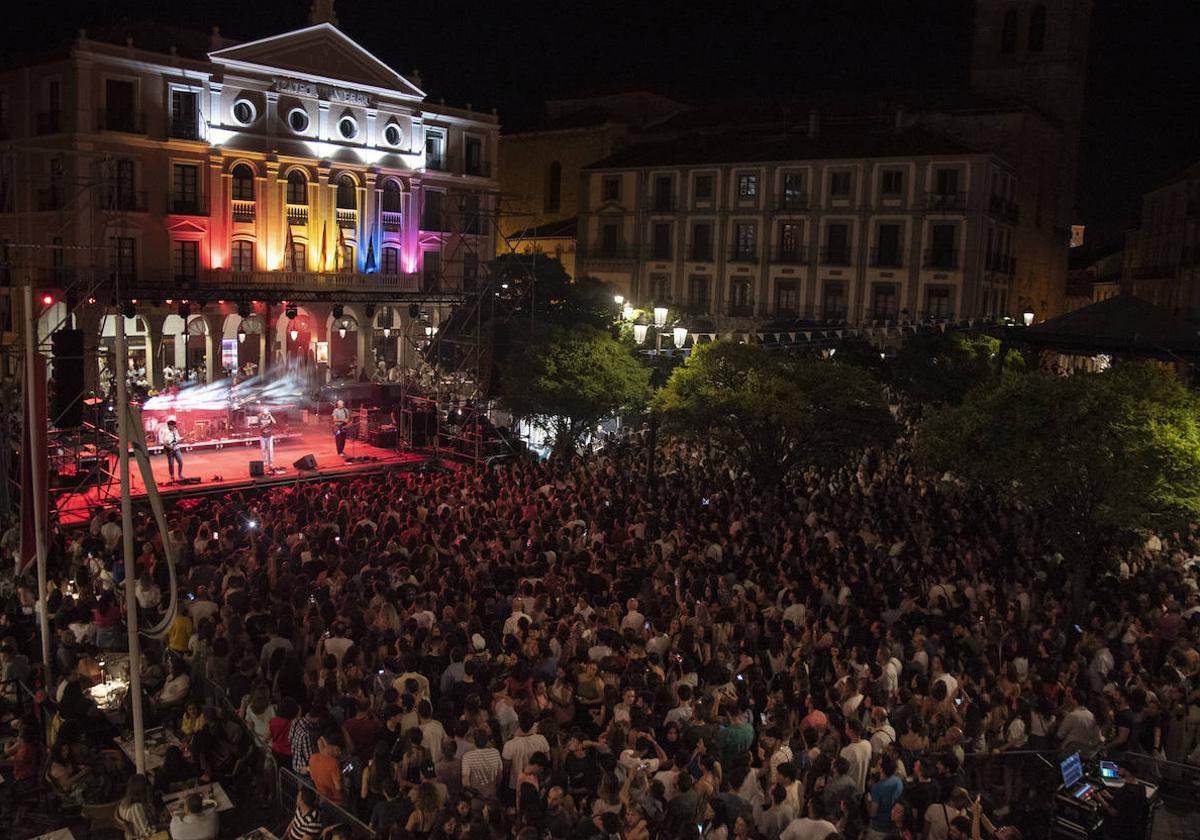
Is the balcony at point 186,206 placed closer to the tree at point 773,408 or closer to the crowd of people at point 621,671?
the crowd of people at point 621,671

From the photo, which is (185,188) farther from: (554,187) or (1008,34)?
(1008,34)

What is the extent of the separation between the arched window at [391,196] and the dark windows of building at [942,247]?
22962mm

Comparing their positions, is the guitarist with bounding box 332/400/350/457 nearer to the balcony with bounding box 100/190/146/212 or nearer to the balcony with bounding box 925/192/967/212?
the balcony with bounding box 100/190/146/212

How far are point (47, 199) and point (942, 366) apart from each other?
101ft

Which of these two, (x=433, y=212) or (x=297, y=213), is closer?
(x=297, y=213)

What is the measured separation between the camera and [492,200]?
51188mm

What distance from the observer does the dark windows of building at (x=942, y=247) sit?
4319 cm

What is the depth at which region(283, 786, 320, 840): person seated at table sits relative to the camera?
782cm

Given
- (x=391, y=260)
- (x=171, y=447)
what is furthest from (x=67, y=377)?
(x=391, y=260)

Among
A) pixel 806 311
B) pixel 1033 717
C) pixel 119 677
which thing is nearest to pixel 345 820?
pixel 119 677

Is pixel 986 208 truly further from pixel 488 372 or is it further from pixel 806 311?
pixel 488 372

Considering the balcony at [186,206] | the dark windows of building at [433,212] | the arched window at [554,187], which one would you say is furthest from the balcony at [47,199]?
the arched window at [554,187]

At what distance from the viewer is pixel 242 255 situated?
132 ft

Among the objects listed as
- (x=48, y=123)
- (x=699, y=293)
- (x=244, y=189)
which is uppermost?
(x=48, y=123)
